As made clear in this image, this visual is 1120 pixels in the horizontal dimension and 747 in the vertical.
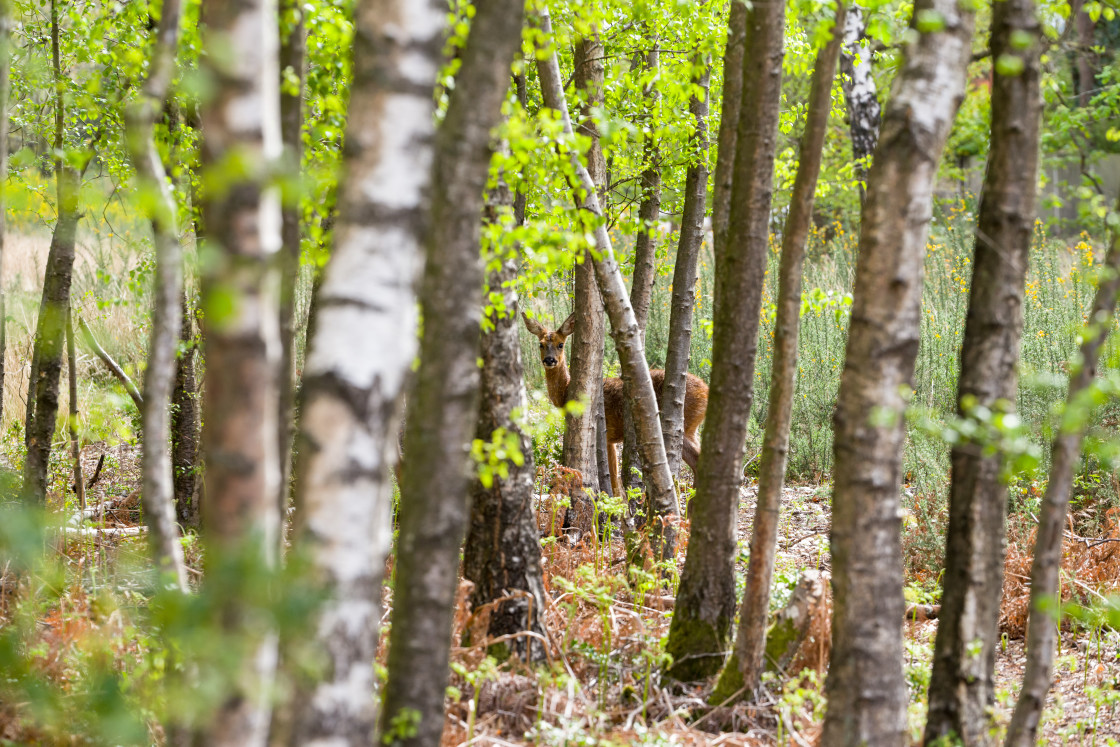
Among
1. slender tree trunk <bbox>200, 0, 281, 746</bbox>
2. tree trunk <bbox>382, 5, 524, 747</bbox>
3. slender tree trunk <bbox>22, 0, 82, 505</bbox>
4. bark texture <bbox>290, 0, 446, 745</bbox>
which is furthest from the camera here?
slender tree trunk <bbox>22, 0, 82, 505</bbox>

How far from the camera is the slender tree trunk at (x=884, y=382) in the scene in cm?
273

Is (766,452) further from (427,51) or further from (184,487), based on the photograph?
(184,487)

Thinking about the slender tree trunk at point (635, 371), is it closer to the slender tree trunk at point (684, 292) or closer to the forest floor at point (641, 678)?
the forest floor at point (641, 678)

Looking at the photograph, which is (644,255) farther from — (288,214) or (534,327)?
(288,214)

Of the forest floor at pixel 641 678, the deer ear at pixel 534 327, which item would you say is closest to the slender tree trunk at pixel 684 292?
the forest floor at pixel 641 678

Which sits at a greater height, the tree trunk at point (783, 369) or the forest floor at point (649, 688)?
the tree trunk at point (783, 369)

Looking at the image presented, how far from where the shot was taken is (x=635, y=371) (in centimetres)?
505

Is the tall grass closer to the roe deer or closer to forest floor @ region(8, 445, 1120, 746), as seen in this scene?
the roe deer

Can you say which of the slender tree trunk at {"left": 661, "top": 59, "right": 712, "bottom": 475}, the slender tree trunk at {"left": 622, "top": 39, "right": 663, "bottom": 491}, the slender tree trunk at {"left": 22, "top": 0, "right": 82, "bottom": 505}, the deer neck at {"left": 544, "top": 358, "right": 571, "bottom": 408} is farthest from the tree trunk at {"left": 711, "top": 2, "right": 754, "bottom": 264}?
the deer neck at {"left": 544, "top": 358, "right": 571, "bottom": 408}

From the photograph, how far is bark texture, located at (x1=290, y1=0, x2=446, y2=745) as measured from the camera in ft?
6.05

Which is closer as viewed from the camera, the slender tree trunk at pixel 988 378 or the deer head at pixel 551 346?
the slender tree trunk at pixel 988 378

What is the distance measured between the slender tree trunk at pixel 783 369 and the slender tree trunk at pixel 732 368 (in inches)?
8.7

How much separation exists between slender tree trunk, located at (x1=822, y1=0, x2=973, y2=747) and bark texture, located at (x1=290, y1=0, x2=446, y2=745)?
1442mm

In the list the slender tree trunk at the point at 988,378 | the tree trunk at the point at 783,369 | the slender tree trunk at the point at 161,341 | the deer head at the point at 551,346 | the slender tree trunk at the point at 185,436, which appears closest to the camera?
the slender tree trunk at the point at 161,341
